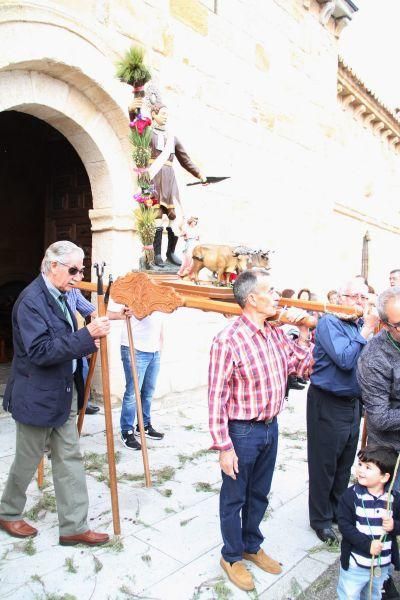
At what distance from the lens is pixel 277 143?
8.20m

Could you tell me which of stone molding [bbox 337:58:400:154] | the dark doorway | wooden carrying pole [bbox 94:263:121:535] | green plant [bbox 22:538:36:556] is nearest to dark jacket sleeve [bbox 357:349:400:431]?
wooden carrying pole [bbox 94:263:121:535]

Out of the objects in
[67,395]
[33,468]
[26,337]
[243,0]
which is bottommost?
[33,468]

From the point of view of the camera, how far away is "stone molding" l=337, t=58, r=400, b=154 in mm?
10960

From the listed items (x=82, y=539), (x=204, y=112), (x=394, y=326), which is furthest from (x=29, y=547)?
(x=204, y=112)

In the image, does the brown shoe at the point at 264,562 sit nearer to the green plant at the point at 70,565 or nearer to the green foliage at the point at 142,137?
the green plant at the point at 70,565

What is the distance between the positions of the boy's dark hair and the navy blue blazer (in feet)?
5.17

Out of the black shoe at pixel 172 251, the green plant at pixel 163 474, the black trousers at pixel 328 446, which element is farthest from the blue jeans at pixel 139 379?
the black trousers at pixel 328 446

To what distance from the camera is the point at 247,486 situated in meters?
2.78

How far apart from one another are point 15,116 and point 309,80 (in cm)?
533

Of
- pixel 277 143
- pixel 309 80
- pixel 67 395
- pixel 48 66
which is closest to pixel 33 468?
pixel 67 395

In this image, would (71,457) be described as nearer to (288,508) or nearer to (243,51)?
(288,508)

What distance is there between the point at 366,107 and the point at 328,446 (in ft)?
37.4

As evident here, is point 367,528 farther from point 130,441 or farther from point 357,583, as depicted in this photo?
point 130,441

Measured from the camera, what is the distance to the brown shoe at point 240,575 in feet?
8.54
